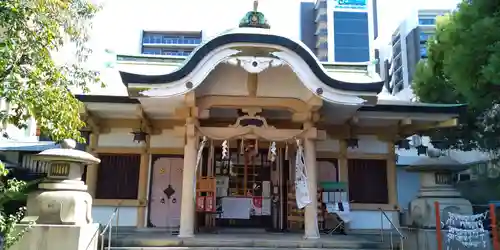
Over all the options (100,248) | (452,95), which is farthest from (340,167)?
(100,248)

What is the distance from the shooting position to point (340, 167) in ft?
34.6

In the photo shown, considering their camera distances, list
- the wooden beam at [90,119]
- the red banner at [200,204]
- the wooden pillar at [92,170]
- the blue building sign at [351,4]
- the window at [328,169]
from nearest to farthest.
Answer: the wooden beam at [90,119] < the red banner at [200,204] < the wooden pillar at [92,170] < the window at [328,169] < the blue building sign at [351,4]

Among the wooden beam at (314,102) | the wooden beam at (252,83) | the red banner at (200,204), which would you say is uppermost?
the wooden beam at (252,83)

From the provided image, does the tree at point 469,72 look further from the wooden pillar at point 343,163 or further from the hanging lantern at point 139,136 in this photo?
the hanging lantern at point 139,136

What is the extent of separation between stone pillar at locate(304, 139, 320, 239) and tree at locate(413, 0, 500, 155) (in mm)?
4108

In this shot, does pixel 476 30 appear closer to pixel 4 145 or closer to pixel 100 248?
pixel 100 248

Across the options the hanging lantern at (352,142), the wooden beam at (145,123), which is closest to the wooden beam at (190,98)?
the wooden beam at (145,123)

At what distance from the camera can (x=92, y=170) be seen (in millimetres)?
10055

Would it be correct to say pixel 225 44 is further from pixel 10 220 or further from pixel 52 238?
pixel 10 220

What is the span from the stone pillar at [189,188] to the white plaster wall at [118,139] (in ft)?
7.82

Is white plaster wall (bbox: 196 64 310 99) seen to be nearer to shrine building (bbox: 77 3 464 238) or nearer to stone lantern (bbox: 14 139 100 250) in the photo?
shrine building (bbox: 77 3 464 238)

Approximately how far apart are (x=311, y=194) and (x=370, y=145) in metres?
3.02

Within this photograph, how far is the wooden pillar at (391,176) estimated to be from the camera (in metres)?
10.6

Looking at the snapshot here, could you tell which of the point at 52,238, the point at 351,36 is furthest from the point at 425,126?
the point at 351,36
